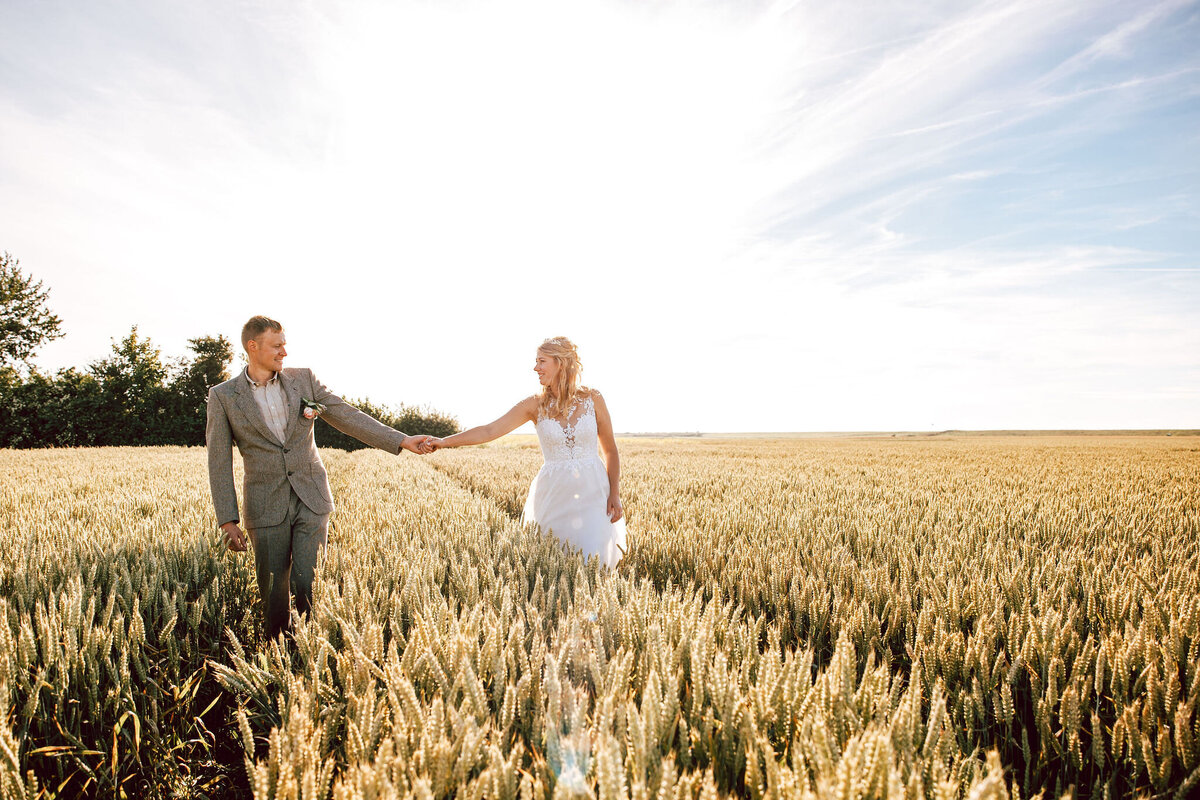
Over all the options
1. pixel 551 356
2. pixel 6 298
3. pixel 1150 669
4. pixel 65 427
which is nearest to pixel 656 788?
pixel 1150 669

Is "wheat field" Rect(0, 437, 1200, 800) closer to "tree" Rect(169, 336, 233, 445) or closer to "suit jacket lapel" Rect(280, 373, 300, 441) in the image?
"suit jacket lapel" Rect(280, 373, 300, 441)

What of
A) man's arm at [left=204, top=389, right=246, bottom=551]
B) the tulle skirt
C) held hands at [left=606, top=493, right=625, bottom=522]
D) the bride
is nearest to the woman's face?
the bride

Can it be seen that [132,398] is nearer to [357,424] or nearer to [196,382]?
[196,382]

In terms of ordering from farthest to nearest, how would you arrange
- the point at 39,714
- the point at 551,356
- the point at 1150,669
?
the point at 551,356
the point at 39,714
the point at 1150,669

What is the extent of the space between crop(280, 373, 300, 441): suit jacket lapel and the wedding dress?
175 centimetres

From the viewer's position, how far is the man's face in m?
3.42

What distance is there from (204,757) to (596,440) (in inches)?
127

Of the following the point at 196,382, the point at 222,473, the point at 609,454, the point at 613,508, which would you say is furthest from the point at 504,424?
the point at 196,382

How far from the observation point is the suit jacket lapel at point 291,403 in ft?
11.9

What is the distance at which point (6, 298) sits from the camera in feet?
105

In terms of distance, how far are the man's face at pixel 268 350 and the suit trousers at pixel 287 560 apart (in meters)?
0.81

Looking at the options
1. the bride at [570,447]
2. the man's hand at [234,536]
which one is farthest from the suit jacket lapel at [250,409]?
the bride at [570,447]

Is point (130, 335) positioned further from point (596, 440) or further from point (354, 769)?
point (354, 769)

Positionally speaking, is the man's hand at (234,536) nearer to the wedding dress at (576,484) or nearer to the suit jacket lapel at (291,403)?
the suit jacket lapel at (291,403)
